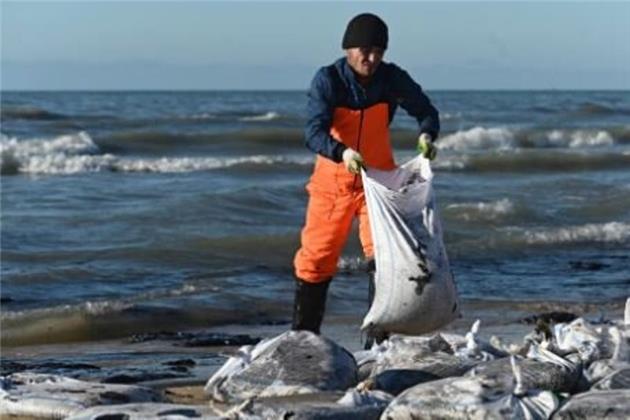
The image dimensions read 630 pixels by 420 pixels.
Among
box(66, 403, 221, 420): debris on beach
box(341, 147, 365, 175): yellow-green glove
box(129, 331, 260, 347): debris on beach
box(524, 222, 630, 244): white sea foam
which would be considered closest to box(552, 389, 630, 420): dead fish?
box(66, 403, 221, 420): debris on beach

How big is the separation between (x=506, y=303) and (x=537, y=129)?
26.5 meters

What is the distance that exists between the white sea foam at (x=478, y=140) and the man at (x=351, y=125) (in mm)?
24851

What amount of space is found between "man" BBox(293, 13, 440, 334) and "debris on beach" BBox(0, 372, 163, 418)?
4.01 feet

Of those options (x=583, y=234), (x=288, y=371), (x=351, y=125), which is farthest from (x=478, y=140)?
(x=288, y=371)

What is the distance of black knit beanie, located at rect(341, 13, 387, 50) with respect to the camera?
753 cm

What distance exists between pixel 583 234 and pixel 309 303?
307 inches

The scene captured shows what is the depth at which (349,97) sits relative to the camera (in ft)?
25.2

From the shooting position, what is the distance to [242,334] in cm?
994

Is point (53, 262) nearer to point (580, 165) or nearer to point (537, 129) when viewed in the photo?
point (580, 165)

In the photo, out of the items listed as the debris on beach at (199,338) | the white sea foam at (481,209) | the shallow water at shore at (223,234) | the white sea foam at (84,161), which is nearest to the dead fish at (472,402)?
the debris on beach at (199,338)

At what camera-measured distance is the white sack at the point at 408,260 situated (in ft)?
24.1

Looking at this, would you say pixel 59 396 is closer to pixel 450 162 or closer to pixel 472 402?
pixel 472 402

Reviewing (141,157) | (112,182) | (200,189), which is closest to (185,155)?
(141,157)

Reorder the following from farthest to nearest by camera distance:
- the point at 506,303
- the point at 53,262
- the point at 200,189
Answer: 1. the point at 200,189
2. the point at 53,262
3. the point at 506,303
